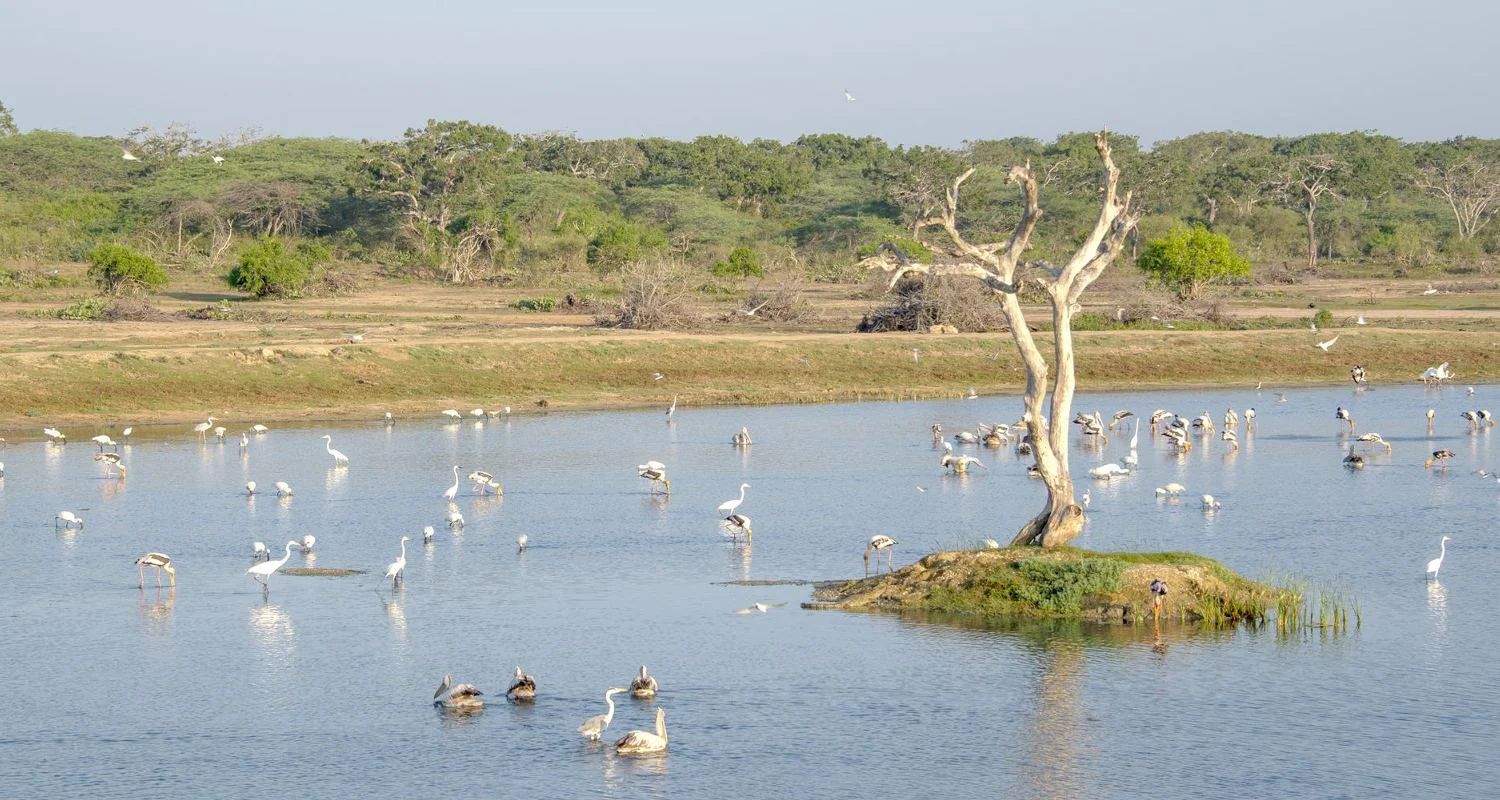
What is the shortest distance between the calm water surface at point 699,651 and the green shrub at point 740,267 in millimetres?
38043

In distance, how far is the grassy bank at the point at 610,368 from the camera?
36562mm

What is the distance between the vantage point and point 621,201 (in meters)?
92.1

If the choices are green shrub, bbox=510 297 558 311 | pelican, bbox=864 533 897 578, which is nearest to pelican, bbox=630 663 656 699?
pelican, bbox=864 533 897 578

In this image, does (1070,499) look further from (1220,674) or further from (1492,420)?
(1492,420)

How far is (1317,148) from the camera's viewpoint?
378 ft

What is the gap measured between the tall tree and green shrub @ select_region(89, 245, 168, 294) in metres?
17.0

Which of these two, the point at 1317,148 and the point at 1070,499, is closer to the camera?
the point at 1070,499

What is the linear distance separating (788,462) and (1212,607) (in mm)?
13810

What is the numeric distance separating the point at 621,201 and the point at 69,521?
6991 centimetres

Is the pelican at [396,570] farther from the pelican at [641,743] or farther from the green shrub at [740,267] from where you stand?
the green shrub at [740,267]

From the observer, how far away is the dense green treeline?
7212cm

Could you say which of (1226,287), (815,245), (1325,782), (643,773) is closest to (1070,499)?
(1325,782)

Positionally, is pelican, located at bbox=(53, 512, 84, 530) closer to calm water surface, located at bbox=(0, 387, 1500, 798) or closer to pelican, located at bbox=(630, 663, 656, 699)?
calm water surface, located at bbox=(0, 387, 1500, 798)

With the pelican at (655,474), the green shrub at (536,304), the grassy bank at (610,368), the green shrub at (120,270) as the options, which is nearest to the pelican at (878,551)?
the pelican at (655,474)
